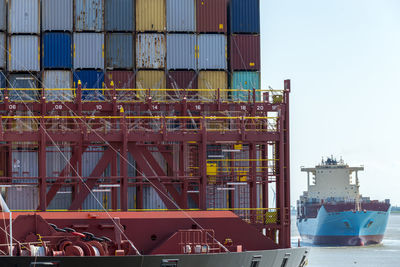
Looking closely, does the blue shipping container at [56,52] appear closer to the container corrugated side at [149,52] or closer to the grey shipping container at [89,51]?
the grey shipping container at [89,51]

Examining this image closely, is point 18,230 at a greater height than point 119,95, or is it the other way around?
point 119,95

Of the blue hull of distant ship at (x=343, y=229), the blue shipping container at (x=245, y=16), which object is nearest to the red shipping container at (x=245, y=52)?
the blue shipping container at (x=245, y=16)

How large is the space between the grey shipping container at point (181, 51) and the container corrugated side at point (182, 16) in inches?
15.9

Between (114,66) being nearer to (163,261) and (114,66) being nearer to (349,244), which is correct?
(163,261)

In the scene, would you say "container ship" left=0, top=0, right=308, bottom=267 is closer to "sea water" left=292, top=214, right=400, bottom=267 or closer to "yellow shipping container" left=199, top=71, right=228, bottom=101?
"yellow shipping container" left=199, top=71, right=228, bottom=101

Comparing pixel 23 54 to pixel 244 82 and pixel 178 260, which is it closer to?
pixel 244 82

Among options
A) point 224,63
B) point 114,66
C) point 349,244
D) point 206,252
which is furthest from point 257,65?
point 349,244

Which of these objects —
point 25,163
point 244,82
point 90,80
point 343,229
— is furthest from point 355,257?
point 25,163

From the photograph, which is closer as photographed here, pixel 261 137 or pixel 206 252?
pixel 206 252

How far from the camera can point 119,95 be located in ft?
154

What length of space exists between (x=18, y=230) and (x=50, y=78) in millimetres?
17132

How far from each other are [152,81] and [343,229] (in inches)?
3135

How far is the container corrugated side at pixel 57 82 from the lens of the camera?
47.2m

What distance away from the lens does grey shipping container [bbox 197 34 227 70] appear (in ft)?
160
